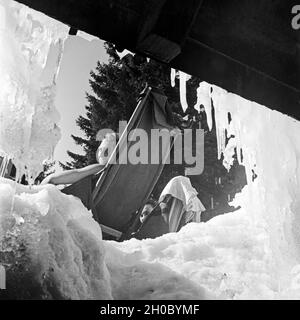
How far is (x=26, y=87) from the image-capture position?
11.6 ft

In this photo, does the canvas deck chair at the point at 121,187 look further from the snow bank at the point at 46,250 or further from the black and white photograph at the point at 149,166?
the snow bank at the point at 46,250

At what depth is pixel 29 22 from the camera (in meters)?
3.40

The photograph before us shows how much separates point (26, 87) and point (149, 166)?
118 inches

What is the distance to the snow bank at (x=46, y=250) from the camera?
2859 mm

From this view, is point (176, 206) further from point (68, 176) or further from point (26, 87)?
point (26, 87)

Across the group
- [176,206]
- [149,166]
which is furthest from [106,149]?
[176,206]

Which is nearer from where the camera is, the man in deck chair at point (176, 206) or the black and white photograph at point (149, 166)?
the black and white photograph at point (149, 166)

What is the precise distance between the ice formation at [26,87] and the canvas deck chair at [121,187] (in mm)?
1978

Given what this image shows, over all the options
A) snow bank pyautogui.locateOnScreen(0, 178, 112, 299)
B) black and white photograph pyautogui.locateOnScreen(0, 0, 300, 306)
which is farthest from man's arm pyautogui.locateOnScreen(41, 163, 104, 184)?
snow bank pyautogui.locateOnScreen(0, 178, 112, 299)

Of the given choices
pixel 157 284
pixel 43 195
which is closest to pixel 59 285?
pixel 43 195

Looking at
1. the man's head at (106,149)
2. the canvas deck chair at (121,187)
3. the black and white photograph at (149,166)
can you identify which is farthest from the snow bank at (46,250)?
the man's head at (106,149)

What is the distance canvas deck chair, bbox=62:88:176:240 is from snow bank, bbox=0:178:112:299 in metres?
2.17

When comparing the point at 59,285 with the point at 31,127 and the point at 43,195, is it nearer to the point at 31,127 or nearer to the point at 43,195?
the point at 43,195

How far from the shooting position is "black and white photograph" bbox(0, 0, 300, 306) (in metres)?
2.58
